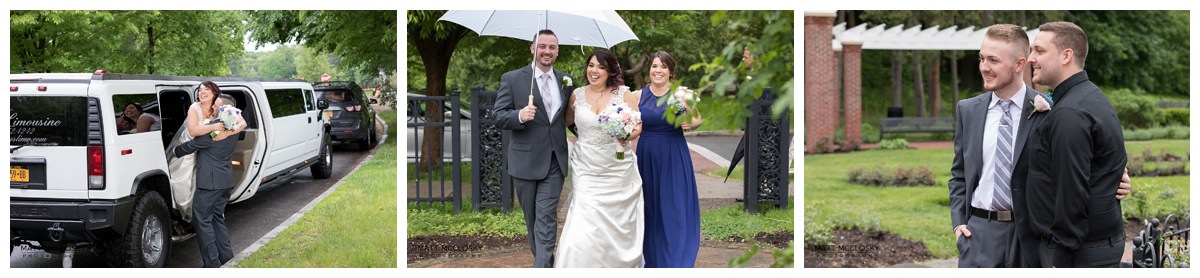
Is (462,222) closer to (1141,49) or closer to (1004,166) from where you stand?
(1004,166)

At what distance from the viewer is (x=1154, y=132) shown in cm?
1282

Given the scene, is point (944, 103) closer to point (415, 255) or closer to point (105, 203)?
point (415, 255)

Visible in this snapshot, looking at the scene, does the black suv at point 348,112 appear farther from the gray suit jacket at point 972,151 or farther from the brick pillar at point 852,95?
the brick pillar at point 852,95

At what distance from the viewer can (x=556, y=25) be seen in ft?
17.5

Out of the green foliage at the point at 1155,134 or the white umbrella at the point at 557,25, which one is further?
the green foliage at the point at 1155,134

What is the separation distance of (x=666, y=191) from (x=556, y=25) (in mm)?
1010

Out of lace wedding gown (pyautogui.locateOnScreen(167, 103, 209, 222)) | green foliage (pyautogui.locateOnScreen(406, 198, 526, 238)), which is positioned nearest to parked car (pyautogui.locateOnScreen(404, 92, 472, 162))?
green foliage (pyautogui.locateOnScreen(406, 198, 526, 238))

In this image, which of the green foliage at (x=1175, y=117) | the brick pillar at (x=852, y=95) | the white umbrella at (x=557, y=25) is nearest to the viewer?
the white umbrella at (x=557, y=25)

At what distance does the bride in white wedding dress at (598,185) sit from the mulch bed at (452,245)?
1274mm

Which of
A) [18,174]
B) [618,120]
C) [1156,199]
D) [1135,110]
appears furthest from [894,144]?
[18,174]

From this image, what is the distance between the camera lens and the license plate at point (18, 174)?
504cm

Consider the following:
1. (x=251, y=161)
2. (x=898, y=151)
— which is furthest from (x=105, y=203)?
(x=898, y=151)

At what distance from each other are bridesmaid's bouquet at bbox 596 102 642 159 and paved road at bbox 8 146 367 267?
1794 mm

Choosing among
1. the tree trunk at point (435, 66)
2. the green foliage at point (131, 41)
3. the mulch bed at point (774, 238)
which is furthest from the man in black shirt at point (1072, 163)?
the green foliage at point (131, 41)
